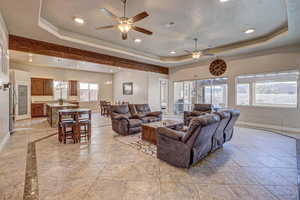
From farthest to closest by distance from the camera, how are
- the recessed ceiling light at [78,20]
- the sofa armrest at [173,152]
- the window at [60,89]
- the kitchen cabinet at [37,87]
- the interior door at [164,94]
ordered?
the window at [60,89] → the interior door at [164,94] → the kitchen cabinet at [37,87] → the recessed ceiling light at [78,20] → the sofa armrest at [173,152]

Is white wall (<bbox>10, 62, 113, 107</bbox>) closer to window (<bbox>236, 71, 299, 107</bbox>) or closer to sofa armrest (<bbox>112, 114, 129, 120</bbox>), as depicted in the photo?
sofa armrest (<bbox>112, 114, 129, 120</bbox>)

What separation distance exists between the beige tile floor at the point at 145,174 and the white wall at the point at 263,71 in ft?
7.60

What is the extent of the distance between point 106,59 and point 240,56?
5.69m

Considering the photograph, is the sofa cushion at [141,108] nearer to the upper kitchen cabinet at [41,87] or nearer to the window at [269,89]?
the window at [269,89]

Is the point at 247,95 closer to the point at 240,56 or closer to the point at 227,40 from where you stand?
the point at 240,56

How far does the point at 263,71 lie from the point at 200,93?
114 inches

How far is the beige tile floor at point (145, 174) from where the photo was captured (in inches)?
75.5

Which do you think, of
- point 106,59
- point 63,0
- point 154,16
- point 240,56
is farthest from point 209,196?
point 240,56

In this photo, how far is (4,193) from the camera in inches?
75.7

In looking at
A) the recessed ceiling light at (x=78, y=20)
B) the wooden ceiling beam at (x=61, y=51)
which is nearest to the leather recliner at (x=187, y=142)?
the recessed ceiling light at (x=78, y=20)

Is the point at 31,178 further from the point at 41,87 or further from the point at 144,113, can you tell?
the point at 41,87

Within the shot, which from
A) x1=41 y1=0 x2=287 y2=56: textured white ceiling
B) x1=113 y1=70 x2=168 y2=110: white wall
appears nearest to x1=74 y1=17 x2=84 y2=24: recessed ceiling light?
x1=41 y1=0 x2=287 y2=56: textured white ceiling

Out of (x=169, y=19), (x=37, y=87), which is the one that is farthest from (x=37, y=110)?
(x=169, y=19)

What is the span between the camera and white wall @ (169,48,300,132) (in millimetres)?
5149
